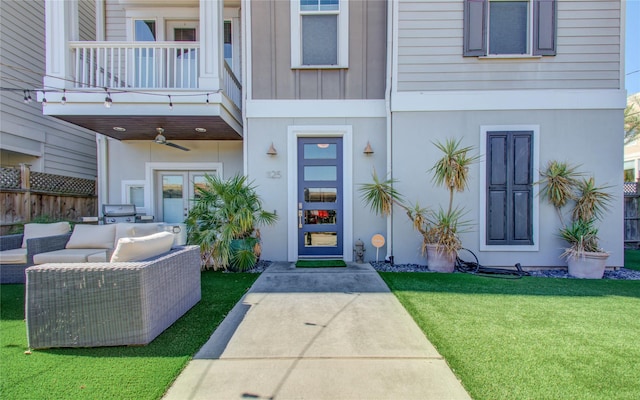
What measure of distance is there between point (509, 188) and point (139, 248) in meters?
5.51

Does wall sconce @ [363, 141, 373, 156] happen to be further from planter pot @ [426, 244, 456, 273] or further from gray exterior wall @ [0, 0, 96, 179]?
gray exterior wall @ [0, 0, 96, 179]

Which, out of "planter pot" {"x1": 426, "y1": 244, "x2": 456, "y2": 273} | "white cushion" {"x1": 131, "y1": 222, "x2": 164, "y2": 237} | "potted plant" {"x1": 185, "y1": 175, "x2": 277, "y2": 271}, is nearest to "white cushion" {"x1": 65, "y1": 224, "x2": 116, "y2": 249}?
"white cushion" {"x1": 131, "y1": 222, "x2": 164, "y2": 237}

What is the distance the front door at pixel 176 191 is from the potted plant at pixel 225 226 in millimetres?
1984

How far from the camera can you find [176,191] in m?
6.55

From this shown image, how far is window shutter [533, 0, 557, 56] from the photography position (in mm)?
4770

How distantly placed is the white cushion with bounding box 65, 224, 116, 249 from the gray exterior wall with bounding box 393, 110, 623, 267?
15.6 feet

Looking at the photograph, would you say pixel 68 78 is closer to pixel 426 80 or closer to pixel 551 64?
pixel 426 80

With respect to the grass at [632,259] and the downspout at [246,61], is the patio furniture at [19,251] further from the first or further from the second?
the grass at [632,259]

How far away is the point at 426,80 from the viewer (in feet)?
16.3

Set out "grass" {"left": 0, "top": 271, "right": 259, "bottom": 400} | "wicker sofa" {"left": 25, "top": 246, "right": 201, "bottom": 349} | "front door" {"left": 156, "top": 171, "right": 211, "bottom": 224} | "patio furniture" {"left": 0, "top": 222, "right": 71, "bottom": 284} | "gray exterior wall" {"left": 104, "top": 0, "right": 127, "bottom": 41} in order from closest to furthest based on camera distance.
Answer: "grass" {"left": 0, "top": 271, "right": 259, "bottom": 400}, "wicker sofa" {"left": 25, "top": 246, "right": 201, "bottom": 349}, "patio furniture" {"left": 0, "top": 222, "right": 71, "bottom": 284}, "gray exterior wall" {"left": 104, "top": 0, "right": 127, "bottom": 41}, "front door" {"left": 156, "top": 171, "right": 211, "bottom": 224}

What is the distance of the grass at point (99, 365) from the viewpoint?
1.79 m

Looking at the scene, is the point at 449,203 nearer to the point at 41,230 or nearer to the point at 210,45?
the point at 210,45

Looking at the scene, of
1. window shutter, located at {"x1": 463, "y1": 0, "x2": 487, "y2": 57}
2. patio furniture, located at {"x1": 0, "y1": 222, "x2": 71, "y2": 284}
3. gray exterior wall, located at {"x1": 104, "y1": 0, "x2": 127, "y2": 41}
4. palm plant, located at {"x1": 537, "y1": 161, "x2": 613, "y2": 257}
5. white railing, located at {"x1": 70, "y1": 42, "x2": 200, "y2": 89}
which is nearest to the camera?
patio furniture, located at {"x1": 0, "y1": 222, "x2": 71, "y2": 284}

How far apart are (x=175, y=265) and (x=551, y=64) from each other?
655cm
